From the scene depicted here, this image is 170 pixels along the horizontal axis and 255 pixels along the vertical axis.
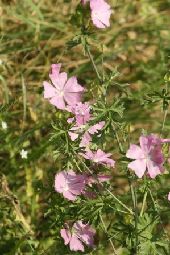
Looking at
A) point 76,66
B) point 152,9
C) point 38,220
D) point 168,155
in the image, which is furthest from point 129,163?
point 152,9

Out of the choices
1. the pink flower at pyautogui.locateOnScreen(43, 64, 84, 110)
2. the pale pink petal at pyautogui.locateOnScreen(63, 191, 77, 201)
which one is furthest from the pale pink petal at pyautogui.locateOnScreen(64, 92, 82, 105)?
the pale pink petal at pyautogui.locateOnScreen(63, 191, 77, 201)

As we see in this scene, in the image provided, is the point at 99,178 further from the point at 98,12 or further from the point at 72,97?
the point at 98,12

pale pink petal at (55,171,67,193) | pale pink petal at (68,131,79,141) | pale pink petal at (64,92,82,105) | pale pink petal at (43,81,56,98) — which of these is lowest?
pale pink petal at (55,171,67,193)

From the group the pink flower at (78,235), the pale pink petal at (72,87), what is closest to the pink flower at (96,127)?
the pale pink petal at (72,87)

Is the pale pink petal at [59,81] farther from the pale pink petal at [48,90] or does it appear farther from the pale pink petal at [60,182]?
the pale pink petal at [60,182]

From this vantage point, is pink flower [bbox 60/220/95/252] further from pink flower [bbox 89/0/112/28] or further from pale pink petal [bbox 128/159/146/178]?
pink flower [bbox 89/0/112/28]

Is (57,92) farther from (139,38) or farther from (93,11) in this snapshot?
(139,38)
